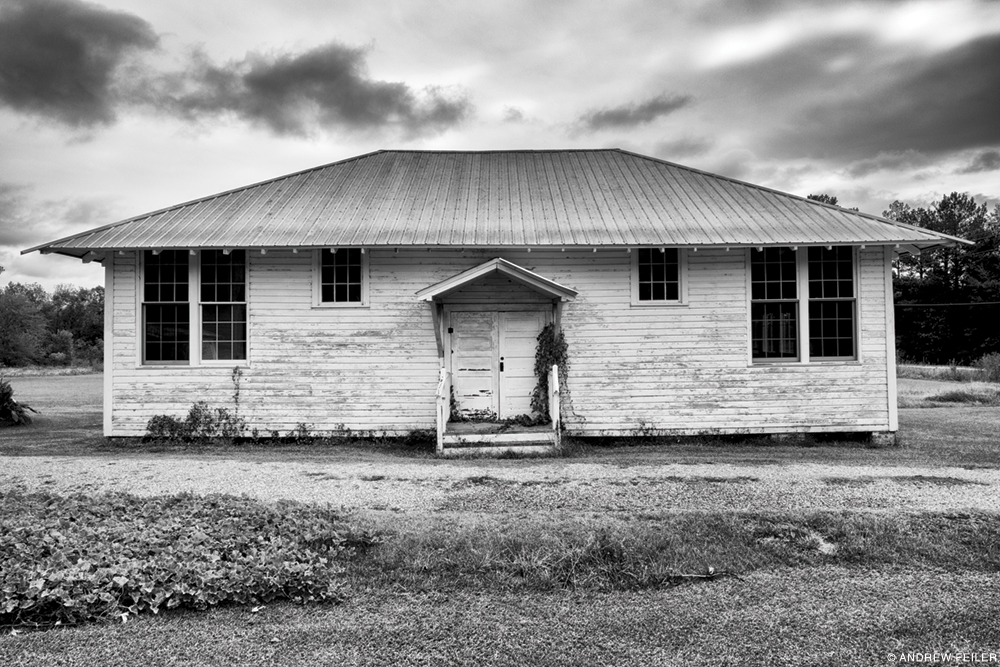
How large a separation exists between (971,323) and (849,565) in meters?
55.6

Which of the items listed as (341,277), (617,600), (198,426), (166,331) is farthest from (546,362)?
(617,600)

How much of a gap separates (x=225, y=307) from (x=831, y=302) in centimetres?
1137

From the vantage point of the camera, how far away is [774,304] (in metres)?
12.8

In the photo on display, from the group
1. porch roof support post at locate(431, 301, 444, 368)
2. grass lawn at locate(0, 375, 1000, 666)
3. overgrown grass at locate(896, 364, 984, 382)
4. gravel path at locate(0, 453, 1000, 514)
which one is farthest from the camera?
overgrown grass at locate(896, 364, 984, 382)

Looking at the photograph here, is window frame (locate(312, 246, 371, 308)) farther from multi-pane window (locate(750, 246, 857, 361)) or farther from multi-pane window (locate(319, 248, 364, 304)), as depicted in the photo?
multi-pane window (locate(750, 246, 857, 361))

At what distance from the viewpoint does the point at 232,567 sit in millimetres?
4906

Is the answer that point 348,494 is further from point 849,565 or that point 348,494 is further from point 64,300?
point 64,300

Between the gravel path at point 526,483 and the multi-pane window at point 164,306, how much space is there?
8.33ft

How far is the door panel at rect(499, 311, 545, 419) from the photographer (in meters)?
12.8

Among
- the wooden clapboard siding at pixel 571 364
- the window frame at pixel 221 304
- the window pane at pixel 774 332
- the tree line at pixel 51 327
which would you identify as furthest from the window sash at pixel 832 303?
the tree line at pixel 51 327

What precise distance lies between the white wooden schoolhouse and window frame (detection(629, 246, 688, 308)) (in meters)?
0.03

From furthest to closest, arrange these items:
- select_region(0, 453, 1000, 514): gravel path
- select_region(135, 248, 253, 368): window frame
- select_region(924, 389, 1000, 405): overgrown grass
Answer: select_region(924, 389, 1000, 405): overgrown grass < select_region(135, 248, 253, 368): window frame < select_region(0, 453, 1000, 514): gravel path

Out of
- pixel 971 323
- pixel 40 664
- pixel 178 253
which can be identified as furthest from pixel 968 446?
pixel 971 323

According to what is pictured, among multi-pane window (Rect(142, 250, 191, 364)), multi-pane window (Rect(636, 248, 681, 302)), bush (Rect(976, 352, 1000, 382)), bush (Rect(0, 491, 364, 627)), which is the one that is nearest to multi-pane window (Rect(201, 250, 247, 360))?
multi-pane window (Rect(142, 250, 191, 364))
